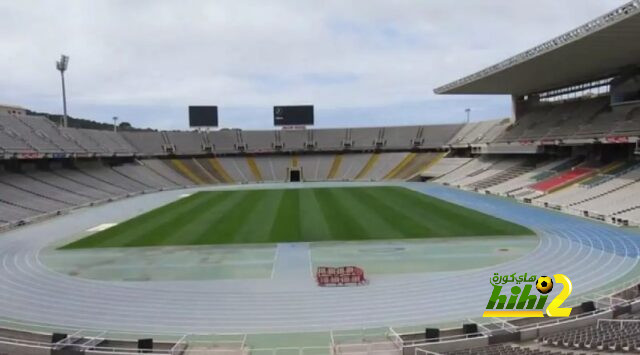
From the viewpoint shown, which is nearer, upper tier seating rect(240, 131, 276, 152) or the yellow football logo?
the yellow football logo

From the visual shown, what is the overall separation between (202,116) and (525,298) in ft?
204

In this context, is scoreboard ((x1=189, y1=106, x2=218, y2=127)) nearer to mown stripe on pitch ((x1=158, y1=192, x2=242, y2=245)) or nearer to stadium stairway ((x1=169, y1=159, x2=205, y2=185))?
stadium stairway ((x1=169, y1=159, x2=205, y2=185))

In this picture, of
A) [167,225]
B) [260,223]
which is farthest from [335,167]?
[167,225]

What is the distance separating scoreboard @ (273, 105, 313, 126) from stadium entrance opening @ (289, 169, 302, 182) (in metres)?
7.48

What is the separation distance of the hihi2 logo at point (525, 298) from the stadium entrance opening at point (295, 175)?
4956 centimetres

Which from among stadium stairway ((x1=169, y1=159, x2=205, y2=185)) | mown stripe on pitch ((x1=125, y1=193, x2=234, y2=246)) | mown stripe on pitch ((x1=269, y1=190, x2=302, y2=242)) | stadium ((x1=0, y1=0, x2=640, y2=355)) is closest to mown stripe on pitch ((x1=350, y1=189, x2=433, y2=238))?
stadium ((x1=0, y1=0, x2=640, y2=355))

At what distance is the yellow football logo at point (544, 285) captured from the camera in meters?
14.4

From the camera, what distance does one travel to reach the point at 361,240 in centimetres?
2331

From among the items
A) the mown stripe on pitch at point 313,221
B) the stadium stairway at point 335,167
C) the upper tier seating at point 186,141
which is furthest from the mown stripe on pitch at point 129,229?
the upper tier seating at point 186,141

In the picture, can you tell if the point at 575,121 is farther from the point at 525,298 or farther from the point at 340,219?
the point at 525,298

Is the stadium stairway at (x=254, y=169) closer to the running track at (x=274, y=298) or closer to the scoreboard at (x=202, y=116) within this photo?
the scoreboard at (x=202, y=116)

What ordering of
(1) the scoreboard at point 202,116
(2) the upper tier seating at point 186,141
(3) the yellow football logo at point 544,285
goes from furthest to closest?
(1) the scoreboard at point 202,116 < (2) the upper tier seating at point 186,141 < (3) the yellow football logo at point 544,285

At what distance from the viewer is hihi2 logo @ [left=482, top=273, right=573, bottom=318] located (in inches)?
500

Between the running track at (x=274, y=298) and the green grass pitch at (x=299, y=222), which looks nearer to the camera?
the running track at (x=274, y=298)
